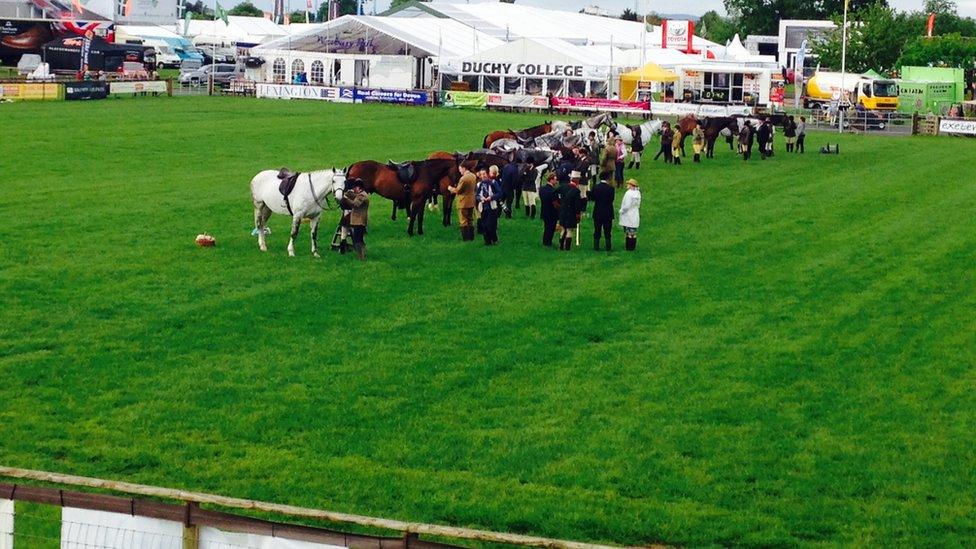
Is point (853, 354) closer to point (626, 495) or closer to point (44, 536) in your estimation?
point (626, 495)

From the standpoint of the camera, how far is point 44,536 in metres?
11.5

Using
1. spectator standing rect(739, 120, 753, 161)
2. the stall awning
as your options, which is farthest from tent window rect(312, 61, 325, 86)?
spectator standing rect(739, 120, 753, 161)

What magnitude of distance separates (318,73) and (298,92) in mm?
9856

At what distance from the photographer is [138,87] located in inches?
2741

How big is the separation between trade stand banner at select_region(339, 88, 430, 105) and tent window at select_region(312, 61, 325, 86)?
10.2 meters

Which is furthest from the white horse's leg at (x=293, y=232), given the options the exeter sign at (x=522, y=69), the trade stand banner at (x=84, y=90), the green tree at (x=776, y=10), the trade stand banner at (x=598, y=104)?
the green tree at (x=776, y=10)

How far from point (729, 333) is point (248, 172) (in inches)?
816

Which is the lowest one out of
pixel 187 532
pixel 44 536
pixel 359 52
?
pixel 44 536

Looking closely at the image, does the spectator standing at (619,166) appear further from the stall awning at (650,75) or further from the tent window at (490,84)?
the tent window at (490,84)

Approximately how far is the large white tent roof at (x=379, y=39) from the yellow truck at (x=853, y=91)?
20.8 meters

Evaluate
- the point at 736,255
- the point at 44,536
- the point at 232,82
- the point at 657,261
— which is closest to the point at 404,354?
the point at 44,536

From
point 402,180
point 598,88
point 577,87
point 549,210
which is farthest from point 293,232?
point 577,87

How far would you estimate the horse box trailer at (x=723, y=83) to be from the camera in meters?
77.5

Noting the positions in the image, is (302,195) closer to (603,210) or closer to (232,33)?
(603,210)
